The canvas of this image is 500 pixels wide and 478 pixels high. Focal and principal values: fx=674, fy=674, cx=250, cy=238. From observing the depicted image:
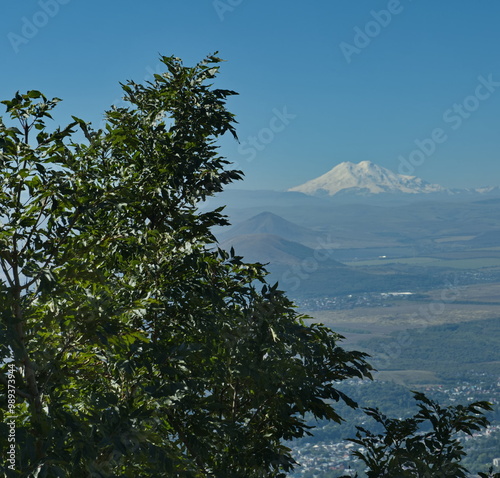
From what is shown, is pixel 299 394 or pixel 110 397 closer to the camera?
pixel 110 397

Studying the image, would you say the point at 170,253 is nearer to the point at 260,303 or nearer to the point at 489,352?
the point at 260,303

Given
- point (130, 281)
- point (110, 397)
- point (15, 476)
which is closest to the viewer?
point (15, 476)

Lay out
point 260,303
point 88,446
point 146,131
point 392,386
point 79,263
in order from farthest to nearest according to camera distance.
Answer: point 392,386
point 146,131
point 260,303
point 79,263
point 88,446

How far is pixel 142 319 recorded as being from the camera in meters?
5.86

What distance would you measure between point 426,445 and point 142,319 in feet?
8.92

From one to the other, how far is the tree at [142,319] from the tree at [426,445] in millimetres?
532

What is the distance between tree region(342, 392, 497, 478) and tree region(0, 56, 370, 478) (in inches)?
20.9

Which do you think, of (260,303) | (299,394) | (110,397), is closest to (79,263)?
(110,397)

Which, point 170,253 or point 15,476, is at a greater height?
point 170,253

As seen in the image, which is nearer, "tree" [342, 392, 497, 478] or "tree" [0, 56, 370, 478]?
"tree" [0, 56, 370, 478]

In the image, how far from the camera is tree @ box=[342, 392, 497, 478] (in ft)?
17.8

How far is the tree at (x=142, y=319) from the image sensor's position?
3926 mm

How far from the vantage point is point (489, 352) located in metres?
193

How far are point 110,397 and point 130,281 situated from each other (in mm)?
1980
